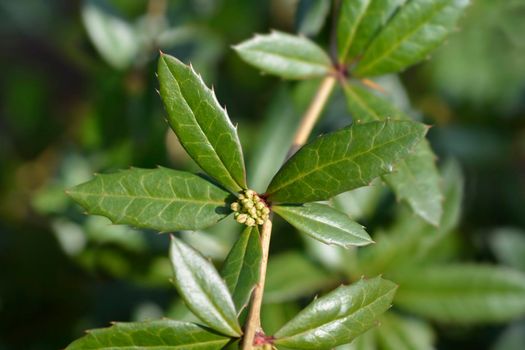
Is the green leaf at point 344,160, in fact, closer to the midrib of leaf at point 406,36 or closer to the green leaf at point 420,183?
the green leaf at point 420,183

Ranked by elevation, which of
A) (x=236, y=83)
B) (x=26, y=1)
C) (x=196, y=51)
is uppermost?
(x=26, y=1)

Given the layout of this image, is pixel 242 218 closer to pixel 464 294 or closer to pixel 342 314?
pixel 342 314

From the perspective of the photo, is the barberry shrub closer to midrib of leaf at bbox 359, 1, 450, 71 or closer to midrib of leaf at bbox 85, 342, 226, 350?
midrib of leaf at bbox 85, 342, 226, 350

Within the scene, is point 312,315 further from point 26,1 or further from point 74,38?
point 26,1

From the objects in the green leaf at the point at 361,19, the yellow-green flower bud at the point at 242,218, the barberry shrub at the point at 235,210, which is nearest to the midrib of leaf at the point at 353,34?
the green leaf at the point at 361,19

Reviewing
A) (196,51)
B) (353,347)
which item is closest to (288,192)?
(353,347)

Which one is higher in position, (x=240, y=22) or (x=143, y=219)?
(x=240, y=22)

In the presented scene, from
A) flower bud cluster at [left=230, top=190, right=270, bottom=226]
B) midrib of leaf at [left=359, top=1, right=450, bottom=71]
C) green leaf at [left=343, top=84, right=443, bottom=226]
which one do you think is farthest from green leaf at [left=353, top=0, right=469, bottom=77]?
flower bud cluster at [left=230, top=190, right=270, bottom=226]
